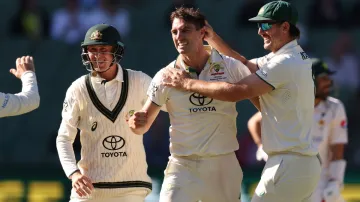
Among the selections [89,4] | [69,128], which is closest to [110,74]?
[69,128]

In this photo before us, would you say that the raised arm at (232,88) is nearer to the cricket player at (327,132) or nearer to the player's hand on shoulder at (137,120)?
the player's hand on shoulder at (137,120)

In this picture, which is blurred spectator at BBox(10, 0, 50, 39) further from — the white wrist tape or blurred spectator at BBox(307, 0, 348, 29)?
the white wrist tape

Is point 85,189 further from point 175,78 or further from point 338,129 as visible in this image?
point 338,129

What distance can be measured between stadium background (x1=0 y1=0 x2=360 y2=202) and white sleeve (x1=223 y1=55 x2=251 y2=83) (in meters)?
6.50

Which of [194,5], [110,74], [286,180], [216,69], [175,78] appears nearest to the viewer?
[286,180]

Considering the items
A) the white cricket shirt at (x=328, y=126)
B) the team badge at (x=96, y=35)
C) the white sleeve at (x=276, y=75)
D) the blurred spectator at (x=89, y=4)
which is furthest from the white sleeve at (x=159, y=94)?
the blurred spectator at (x=89, y=4)

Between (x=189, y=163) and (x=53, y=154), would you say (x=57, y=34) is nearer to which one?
(x=53, y=154)

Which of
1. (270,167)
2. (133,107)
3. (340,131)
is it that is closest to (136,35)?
(340,131)

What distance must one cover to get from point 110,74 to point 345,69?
24.5 feet

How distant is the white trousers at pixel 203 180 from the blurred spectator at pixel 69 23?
7949 mm

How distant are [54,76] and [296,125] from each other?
8.64 meters

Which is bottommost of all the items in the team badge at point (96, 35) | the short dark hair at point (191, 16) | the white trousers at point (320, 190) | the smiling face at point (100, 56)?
the white trousers at point (320, 190)

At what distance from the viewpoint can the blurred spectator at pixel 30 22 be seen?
15039 mm

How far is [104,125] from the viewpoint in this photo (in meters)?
7.48
